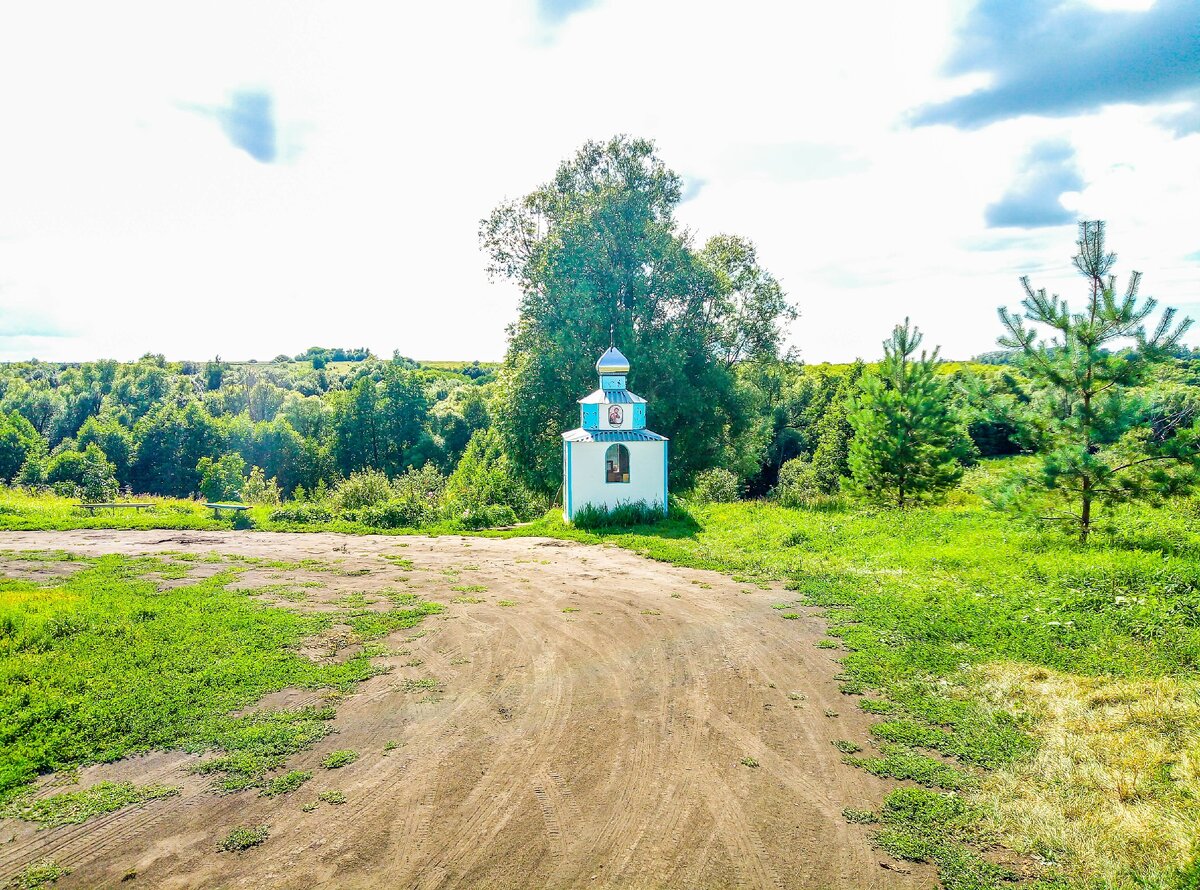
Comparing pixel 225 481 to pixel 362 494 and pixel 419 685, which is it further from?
pixel 419 685

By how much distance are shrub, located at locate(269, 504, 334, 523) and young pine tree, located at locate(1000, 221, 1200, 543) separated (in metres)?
19.5

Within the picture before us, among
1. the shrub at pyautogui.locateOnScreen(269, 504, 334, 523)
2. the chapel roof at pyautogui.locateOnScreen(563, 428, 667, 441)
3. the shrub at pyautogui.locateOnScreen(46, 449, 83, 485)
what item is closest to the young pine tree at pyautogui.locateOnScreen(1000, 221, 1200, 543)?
the chapel roof at pyautogui.locateOnScreen(563, 428, 667, 441)

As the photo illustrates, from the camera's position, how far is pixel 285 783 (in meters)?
5.70

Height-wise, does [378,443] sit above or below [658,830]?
above

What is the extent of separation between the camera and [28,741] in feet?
20.5

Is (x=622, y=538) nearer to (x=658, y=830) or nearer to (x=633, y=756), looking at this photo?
(x=633, y=756)

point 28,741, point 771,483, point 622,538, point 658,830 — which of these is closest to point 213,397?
point 771,483

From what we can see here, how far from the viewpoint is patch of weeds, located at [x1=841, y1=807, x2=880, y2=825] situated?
17.1ft

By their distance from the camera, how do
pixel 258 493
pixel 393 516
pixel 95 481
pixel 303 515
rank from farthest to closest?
pixel 258 493 < pixel 95 481 < pixel 303 515 < pixel 393 516

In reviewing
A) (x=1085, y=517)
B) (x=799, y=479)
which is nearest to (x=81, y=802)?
(x=1085, y=517)

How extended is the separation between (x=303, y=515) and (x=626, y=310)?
14647mm

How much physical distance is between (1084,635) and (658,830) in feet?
22.3

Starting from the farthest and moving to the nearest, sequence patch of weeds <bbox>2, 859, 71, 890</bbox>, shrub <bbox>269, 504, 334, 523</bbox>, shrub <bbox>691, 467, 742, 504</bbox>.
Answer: shrub <bbox>691, 467, 742, 504</bbox>
shrub <bbox>269, 504, 334, 523</bbox>
patch of weeds <bbox>2, 859, 71, 890</bbox>

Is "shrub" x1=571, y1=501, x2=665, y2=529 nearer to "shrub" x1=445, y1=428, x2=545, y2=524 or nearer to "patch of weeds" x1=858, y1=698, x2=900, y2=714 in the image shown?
"shrub" x1=445, y1=428, x2=545, y2=524
